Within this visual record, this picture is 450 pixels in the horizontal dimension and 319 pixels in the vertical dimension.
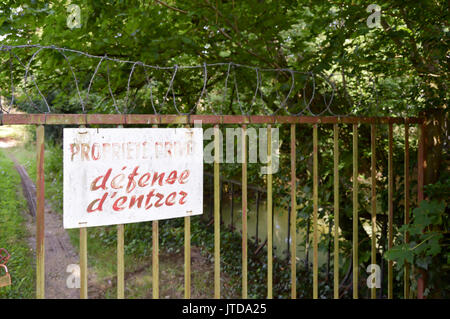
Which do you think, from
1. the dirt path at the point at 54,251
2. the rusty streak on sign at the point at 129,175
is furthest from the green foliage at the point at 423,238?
the dirt path at the point at 54,251

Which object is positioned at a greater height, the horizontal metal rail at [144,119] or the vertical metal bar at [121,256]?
the horizontal metal rail at [144,119]

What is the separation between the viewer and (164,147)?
148 cm

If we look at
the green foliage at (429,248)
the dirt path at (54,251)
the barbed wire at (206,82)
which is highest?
the barbed wire at (206,82)

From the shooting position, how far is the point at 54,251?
4.89m

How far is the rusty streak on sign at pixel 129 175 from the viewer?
4.36ft

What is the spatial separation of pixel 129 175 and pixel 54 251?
13.7 ft

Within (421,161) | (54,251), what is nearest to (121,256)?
(421,161)

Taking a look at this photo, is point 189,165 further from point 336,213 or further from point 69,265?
point 69,265

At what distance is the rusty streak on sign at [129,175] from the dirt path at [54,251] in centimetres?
297

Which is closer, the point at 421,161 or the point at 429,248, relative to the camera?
the point at 429,248

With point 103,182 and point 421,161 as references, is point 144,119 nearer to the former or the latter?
point 103,182

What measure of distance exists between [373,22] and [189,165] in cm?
142

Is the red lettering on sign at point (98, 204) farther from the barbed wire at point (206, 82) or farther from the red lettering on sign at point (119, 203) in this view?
the barbed wire at point (206, 82)

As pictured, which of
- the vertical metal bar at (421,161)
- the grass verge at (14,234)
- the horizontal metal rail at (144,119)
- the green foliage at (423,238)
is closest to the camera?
the horizontal metal rail at (144,119)
